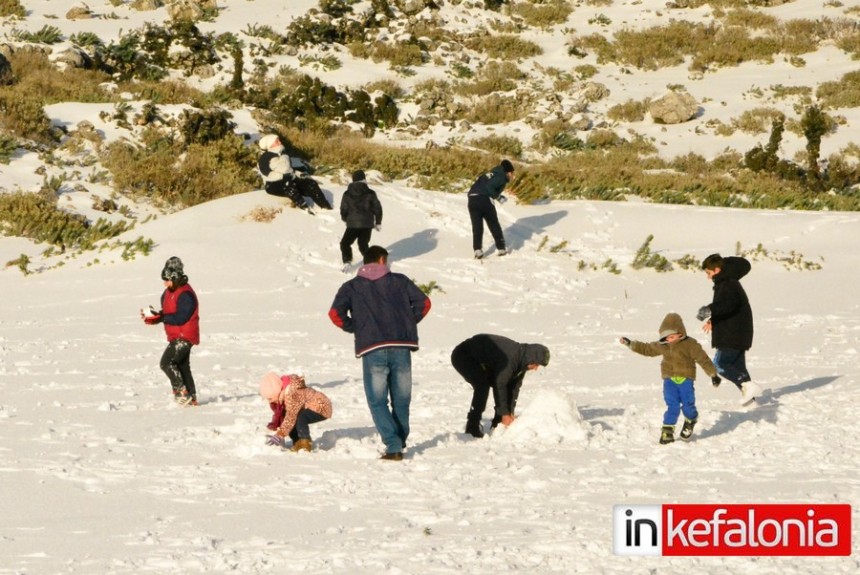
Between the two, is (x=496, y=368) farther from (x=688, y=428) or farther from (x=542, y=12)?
(x=542, y=12)

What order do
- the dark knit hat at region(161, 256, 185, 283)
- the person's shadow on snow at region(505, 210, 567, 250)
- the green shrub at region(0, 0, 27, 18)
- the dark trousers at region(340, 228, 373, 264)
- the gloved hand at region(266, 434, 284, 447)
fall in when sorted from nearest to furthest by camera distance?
the gloved hand at region(266, 434, 284, 447) → the dark knit hat at region(161, 256, 185, 283) → the dark trousers at region(340, 228, 373, 264) → the person's shadow on snow at region(505, 210, 567, 250) → the green shrub at region(0, 0, 27, 18)

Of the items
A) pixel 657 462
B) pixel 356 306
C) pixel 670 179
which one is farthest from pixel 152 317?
pixel 670 179

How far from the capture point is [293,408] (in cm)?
823

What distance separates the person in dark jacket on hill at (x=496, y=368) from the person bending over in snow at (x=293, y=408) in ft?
4.55

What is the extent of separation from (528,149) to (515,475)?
24.5 meters

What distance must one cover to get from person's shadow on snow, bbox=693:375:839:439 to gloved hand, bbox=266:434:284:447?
12.0 feet

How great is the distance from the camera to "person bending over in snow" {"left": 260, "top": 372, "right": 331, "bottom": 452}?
8203 millimetres

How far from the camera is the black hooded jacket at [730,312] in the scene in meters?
10.6

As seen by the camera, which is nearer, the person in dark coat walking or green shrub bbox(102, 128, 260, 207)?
the person in dark coat walking

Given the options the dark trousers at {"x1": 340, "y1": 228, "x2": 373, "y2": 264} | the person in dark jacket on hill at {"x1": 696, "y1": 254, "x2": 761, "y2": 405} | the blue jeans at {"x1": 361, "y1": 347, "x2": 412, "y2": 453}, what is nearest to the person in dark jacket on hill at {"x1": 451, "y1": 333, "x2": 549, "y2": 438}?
the blue jeans at {"x1": 361, "y1": 347, "x2": 412, "y2": 453}

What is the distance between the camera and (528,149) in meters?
31.3

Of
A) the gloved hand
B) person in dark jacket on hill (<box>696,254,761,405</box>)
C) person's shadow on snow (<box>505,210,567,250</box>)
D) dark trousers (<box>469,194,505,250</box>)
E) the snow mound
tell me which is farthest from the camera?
person's shadow on snow (<box>505,210,567,250</box>)

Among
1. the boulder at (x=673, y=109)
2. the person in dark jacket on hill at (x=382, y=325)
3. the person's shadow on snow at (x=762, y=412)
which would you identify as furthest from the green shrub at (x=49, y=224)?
the boulder at (x=673, y=109)

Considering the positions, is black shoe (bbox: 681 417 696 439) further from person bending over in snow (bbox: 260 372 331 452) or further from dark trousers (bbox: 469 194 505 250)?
dark trousers (bbox: 469 194 505 250)
